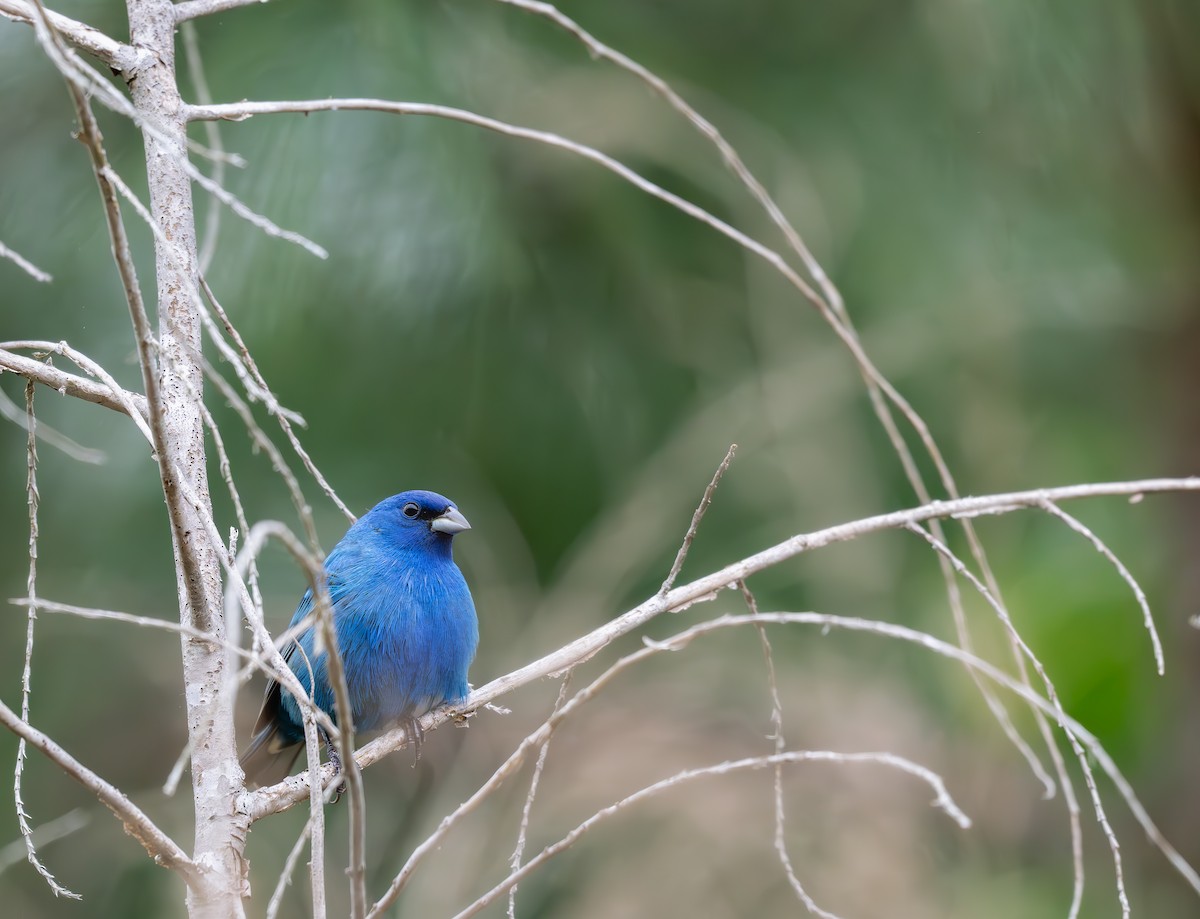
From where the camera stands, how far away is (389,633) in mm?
3658

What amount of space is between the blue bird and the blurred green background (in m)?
1.97

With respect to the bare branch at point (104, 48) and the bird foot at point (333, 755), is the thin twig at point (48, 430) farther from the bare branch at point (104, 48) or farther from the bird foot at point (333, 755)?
the bird foot at point (333, 755)

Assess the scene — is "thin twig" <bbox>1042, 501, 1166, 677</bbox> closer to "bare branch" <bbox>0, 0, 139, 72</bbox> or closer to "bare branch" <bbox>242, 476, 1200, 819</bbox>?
"bare branch" <bbox>242, 476, 1200, 819</bbox>

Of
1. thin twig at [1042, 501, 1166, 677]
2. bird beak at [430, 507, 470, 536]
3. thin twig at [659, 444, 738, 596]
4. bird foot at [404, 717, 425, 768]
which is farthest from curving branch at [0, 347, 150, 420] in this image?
bird beak at [430, 507, 470, 536]

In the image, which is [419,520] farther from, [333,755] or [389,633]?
[333,755]

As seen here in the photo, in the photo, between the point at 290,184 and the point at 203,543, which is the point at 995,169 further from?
the point at 203,543

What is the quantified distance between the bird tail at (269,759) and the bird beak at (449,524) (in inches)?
30.9

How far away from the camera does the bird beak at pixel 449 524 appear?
4055mm

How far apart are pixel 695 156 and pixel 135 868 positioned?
183 inches

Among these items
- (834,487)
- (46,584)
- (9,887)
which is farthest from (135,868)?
(834,487)

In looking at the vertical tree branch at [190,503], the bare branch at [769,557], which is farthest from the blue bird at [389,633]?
the vertical tree branch at [190,503]

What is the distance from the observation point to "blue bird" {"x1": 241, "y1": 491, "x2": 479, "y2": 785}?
3.62 metres

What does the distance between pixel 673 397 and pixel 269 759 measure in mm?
3311

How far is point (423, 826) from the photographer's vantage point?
6367 mm
